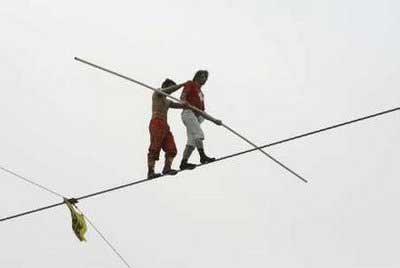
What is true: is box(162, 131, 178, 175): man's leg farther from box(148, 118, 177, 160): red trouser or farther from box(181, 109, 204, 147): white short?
box(181, 109, 204, 147): white short

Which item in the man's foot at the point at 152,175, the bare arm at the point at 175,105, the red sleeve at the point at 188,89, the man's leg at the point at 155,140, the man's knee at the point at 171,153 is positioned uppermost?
the red sleeve at the point at 188,89

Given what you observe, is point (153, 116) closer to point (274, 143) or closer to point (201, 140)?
point (201, 140)

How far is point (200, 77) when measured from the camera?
451 inches

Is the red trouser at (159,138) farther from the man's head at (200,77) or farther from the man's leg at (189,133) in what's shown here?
the man's head at (200,77)

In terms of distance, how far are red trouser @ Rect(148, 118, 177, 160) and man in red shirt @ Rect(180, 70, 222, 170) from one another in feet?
0.77

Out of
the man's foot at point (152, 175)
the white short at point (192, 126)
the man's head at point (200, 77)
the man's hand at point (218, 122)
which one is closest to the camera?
A: the man's hand at point (218, 122)

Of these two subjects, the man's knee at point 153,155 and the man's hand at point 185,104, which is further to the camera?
the man's knee at point 153,155

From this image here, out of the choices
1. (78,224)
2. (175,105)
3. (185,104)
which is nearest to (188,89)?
(185,104)

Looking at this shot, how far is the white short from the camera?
11539mm

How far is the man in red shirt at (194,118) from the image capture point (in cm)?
1138

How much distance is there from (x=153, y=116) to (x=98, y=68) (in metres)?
1.42

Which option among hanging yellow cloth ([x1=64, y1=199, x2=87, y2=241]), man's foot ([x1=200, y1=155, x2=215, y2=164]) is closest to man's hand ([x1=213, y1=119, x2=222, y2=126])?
man's foot ([x1=200, y1=155, x2=215, y2=164])

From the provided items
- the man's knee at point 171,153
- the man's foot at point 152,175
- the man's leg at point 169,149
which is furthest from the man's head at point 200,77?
the man's foot at point 152,175

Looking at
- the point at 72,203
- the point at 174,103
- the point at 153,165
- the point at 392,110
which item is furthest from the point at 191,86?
the point at 392,110
